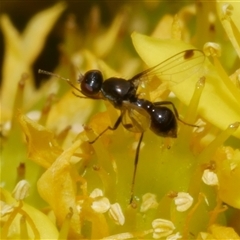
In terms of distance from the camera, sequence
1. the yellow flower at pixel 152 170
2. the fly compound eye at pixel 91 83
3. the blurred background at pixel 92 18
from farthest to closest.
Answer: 1. the blurred background at pixel 92 18
2. the fly compound eye at pixel 91 83
3. the yellow flower at pixel 152 170

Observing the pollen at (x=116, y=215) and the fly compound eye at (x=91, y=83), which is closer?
the pollen at (x=116, y=215)

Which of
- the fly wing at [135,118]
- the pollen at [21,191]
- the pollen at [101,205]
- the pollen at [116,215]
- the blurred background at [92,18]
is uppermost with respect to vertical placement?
the blurred background at [92,18]

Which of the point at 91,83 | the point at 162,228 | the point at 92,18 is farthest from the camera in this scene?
the point at 92,18

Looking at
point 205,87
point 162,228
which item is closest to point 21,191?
point 162,228

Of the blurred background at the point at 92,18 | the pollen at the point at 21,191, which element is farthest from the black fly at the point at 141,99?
the blurred background at the point at 92,18

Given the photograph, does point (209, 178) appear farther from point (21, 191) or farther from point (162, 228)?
point (21, 191)

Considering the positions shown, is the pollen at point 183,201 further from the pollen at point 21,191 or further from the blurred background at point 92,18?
the blurred background at point 92,18

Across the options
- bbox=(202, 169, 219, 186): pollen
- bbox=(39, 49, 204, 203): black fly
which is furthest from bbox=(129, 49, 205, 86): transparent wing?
bbox=(202, 169, 219, 186): pollen
